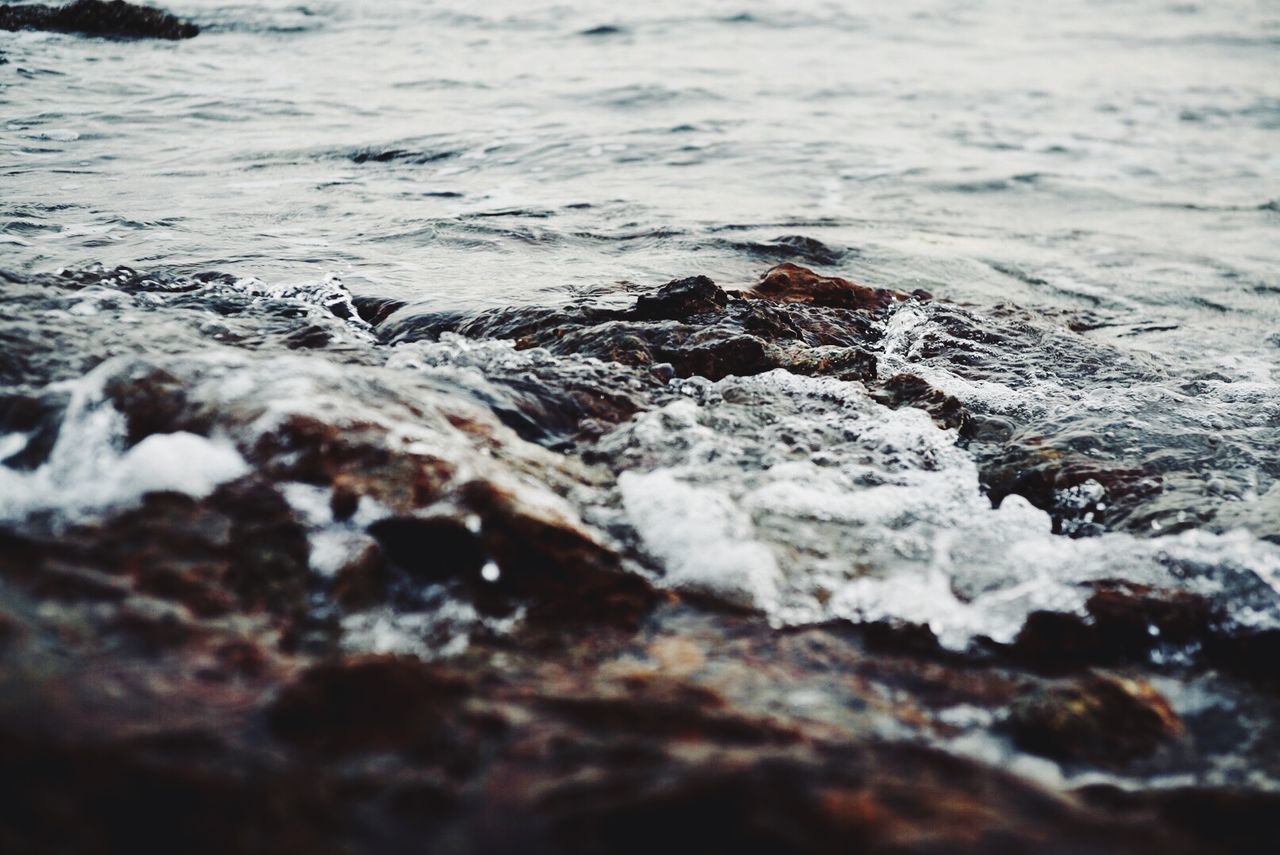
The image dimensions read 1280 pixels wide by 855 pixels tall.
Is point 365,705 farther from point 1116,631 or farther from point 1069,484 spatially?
point 1069,484

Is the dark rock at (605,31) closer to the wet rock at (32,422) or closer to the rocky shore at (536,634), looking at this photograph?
the rocky shore at (536,634)

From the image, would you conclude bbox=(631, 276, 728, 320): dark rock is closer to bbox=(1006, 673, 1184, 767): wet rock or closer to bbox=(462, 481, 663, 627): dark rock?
bbox=(462, 481, 663, 627): dark rock

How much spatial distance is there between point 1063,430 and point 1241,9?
71.0 ft

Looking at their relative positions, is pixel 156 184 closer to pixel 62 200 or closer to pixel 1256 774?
pixel 62 200

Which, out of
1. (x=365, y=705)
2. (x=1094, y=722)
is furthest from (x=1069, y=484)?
(x=365, y=705)

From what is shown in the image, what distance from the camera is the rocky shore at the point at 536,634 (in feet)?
5.14

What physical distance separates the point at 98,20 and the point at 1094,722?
15.1 meters

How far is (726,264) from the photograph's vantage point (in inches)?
220

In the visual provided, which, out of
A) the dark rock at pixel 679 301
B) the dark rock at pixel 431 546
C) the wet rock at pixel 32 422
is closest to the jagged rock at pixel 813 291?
the dark rock at pixel 679 301

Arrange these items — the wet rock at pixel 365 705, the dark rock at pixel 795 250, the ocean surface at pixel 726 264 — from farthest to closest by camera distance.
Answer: the dark rock at pixel 795 250 < the ocean surface at pixel 726 264 < the wet rock at pixel 365 705

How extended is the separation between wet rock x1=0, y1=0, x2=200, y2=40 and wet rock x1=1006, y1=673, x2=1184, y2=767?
14612 millimetres

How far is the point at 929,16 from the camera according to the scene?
62.8 feet

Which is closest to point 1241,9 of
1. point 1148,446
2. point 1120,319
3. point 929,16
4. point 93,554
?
point 929,16

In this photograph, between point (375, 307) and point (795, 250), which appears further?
point (795, 250)
